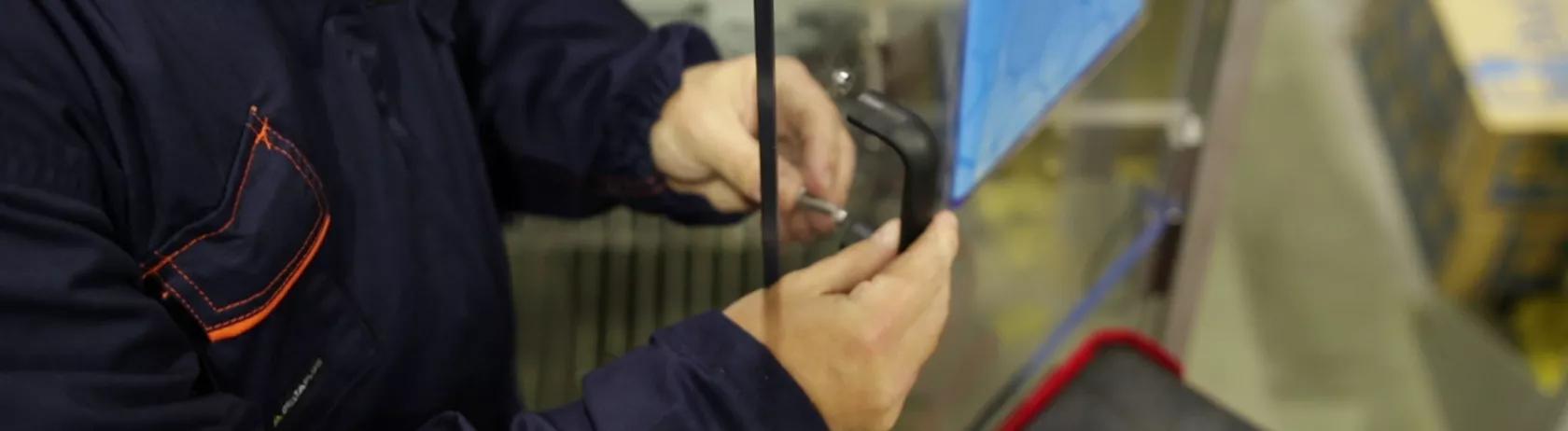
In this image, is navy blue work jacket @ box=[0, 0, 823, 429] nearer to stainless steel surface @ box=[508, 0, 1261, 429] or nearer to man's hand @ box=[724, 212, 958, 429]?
man's hand @ box=[724, 212, 958, 429]

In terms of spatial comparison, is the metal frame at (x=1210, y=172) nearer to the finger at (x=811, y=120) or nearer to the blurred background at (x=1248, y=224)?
the blurred background at (x=1248, y=224)

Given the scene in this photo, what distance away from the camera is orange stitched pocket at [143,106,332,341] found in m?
0.54

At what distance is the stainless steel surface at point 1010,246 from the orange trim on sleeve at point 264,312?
316 mm

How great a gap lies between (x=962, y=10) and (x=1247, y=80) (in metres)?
0.47

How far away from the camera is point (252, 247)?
56 centimetres

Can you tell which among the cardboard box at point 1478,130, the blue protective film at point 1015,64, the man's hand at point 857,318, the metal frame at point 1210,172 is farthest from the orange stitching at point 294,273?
the cardboard box at point 1478,130

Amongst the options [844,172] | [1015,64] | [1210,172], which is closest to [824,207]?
[844,172]

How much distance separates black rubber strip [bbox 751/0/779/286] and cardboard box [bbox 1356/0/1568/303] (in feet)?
2.77

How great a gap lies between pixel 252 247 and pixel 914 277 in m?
0.30

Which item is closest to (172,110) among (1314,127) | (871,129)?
(871,129)

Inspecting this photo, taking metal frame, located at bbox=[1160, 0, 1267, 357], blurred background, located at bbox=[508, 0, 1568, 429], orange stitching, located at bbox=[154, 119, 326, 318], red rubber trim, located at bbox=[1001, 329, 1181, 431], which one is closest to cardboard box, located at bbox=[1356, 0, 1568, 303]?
blurred background, located at bbox=[508, 0, 1568, 429]

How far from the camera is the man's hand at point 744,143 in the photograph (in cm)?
58

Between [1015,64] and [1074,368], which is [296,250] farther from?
[1074,368]

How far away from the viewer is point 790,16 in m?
0.52
